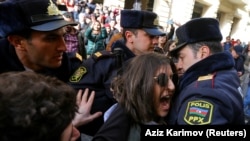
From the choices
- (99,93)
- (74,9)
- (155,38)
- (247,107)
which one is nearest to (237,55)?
(247,107)

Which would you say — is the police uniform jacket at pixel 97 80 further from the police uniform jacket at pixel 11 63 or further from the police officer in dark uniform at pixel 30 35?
the police officer in dark uniform at pixel 30 35

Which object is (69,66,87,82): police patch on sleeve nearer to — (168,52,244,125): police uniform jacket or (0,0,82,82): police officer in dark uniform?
(0,0,82,82): police officer in dark uniform

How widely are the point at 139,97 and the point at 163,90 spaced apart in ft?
0.54

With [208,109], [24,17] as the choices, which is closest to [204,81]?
[208,109]

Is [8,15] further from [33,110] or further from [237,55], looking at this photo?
[237,55]

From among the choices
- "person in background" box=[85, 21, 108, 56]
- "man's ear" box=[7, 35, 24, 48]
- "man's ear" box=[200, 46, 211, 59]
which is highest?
"man's ear" box=[7, 35, 24, 48]

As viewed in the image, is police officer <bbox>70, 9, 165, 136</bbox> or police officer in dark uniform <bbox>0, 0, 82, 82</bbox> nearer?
police officer in dark uniform <bbox>0, 0, 82, 82</bbox>

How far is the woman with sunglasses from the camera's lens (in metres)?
1.38

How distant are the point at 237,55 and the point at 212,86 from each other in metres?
6.42

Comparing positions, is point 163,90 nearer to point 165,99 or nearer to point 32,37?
point 165,99

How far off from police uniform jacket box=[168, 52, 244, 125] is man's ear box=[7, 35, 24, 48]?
0.86 meters

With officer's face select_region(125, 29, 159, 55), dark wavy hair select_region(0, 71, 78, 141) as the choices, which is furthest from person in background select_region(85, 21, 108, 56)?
dark wavy hair select_region(0, 71, 78, 141)

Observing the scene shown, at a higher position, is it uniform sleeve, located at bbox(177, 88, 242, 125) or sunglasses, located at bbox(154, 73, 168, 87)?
sunglasses, located at bbox(154, 73, 168, 87)

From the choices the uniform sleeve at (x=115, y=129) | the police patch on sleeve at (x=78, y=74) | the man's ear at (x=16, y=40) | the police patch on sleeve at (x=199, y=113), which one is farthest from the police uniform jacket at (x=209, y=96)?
the man's ear at (x=16, y=40)
